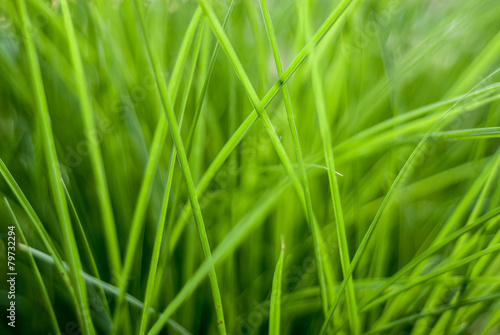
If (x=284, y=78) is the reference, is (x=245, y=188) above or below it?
below

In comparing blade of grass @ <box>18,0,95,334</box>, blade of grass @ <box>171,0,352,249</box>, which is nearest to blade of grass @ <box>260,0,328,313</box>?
blade of grass @ <box>171,0,352,249</box>

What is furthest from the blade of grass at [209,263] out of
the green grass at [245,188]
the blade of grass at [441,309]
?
the blade of grass at [441,309]

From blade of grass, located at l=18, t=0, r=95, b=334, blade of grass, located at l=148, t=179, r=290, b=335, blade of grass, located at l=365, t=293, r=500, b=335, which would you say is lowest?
blade of grass, located at l=365, t=293, r=500, b=335

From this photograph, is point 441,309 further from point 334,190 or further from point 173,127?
point 173,127

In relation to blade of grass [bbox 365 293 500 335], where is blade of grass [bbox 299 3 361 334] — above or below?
above

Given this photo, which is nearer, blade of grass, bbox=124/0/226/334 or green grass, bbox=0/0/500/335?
blade of grass, bbox=124/0/226/334

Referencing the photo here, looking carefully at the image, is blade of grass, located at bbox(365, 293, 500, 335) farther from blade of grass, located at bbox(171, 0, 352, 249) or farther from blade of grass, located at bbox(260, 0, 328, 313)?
blade of grass, located at bbox(171, 0, 352, 249)

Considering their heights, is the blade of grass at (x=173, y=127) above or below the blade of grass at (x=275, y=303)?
above

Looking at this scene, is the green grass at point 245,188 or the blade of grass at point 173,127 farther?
the green grass at point 245,188

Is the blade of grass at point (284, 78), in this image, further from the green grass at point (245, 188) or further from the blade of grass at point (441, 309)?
the blade of grass at point (441, 309)

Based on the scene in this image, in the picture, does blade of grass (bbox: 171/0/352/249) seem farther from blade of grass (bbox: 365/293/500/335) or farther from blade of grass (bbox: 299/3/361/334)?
blade of grass (bbox: 365/293/500/335)

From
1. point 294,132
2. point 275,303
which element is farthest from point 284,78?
point 275,303

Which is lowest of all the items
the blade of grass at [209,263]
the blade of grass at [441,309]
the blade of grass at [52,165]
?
the blade of grass at [441,309]

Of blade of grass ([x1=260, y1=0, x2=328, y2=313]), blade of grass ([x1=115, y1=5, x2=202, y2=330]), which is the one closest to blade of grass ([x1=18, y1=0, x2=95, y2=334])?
blade of grass ([x1=115, y1=5, x2=202, y2=330])
